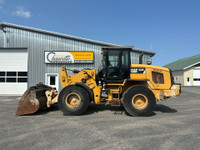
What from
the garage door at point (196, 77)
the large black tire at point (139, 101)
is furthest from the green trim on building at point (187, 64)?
the large black tire at point (139, 101)

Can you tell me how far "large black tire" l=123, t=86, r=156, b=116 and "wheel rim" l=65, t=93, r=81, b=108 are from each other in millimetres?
1894

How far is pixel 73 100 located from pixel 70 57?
726 cm

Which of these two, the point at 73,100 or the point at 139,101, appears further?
the point at 73,100

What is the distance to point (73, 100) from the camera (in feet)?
17.6

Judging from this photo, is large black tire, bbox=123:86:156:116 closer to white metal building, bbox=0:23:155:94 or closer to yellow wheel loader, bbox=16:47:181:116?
yellow wheel loader, bbox=16:47:181:116

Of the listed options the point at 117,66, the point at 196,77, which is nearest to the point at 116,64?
the point at 117,66

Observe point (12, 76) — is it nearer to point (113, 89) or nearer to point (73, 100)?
point (73, 100)

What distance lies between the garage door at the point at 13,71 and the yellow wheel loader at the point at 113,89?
8.19m

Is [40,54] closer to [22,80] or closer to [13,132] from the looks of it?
[22,80]

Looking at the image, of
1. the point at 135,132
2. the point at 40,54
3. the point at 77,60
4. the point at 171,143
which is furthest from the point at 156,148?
the point at 40,54

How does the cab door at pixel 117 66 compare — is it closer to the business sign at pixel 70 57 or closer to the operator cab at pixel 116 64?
the operator cab at pixel 116 64

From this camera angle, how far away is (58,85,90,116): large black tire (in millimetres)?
5211

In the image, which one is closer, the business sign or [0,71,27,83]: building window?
the business sign

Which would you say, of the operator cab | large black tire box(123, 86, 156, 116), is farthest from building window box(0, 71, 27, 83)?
large black tire box(123, 86, 156, 116)
